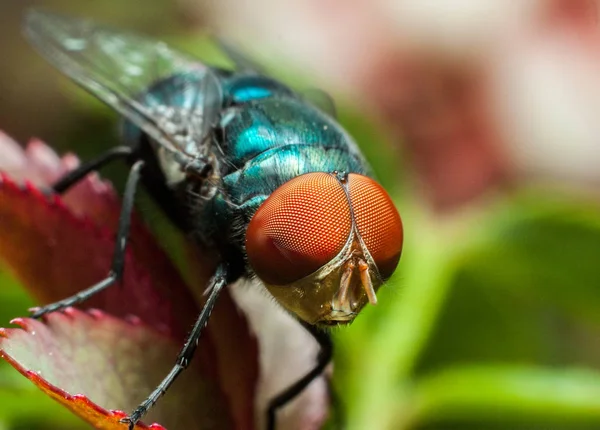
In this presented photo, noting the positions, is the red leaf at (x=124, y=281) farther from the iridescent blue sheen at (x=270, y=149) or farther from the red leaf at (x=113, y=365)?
the iridescent blue sheen at (x=270, y=149)

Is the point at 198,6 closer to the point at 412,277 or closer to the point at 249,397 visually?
the point at 412,277

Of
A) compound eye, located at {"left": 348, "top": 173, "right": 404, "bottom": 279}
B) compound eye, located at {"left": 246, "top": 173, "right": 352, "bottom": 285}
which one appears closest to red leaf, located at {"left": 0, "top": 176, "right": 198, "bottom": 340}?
compound eye, located at {"left": 246, "top": 173, "right": 352, "bottom": 285}

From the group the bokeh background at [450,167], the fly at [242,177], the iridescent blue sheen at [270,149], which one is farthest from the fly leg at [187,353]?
the bokeh background at [450,167]

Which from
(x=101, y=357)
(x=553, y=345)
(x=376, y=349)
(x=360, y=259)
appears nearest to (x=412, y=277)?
(x=376, y=349)

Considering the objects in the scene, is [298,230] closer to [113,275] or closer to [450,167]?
[113,275]

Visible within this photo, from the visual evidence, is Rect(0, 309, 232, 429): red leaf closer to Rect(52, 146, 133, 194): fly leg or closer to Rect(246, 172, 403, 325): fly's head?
Rect(246, 172, 403, 325): fly's head

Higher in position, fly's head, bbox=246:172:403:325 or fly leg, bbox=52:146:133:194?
fly's head, bbox=246:172:403:325
